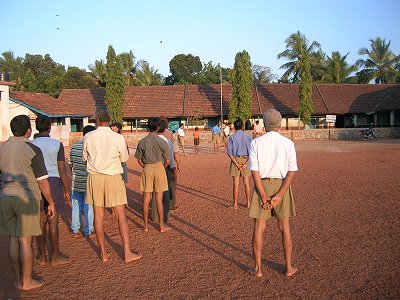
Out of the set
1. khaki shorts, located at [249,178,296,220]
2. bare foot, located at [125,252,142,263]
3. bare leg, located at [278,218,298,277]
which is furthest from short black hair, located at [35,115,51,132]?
bare leg, located at [278,218,298,277]

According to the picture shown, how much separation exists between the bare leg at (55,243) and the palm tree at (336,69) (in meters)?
42.0

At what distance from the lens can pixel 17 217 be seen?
146 inches

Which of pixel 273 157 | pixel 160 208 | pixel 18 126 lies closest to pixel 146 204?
pixel 160 208

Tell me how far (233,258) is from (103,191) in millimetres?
1753

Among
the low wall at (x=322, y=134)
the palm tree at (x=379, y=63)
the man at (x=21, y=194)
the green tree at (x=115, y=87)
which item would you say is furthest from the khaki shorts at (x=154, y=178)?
the palm tree at (x=379, y=63)

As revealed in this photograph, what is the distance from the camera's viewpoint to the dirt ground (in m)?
3.67

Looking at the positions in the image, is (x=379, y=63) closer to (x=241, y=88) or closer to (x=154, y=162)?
(x=241, y=88)

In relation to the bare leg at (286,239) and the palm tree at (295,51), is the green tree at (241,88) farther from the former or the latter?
the bare leg at (286,239)

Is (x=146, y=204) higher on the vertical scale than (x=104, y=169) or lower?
lower

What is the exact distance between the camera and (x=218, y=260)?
14.8 ft

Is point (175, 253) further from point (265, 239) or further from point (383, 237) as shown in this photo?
point (383, 237)

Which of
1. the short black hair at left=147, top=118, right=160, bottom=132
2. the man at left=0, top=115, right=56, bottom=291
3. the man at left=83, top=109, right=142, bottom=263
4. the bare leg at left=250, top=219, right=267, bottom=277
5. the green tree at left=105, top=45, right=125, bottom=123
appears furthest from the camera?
the green tree at left=105, top=45, right=125, bottom=123

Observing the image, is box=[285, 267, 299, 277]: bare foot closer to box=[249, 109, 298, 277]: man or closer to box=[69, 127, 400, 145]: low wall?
box=[249, 109, 298, 277]: man

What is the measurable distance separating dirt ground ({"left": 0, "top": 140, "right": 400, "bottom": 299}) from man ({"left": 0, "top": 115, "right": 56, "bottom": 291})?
33 centimetres
